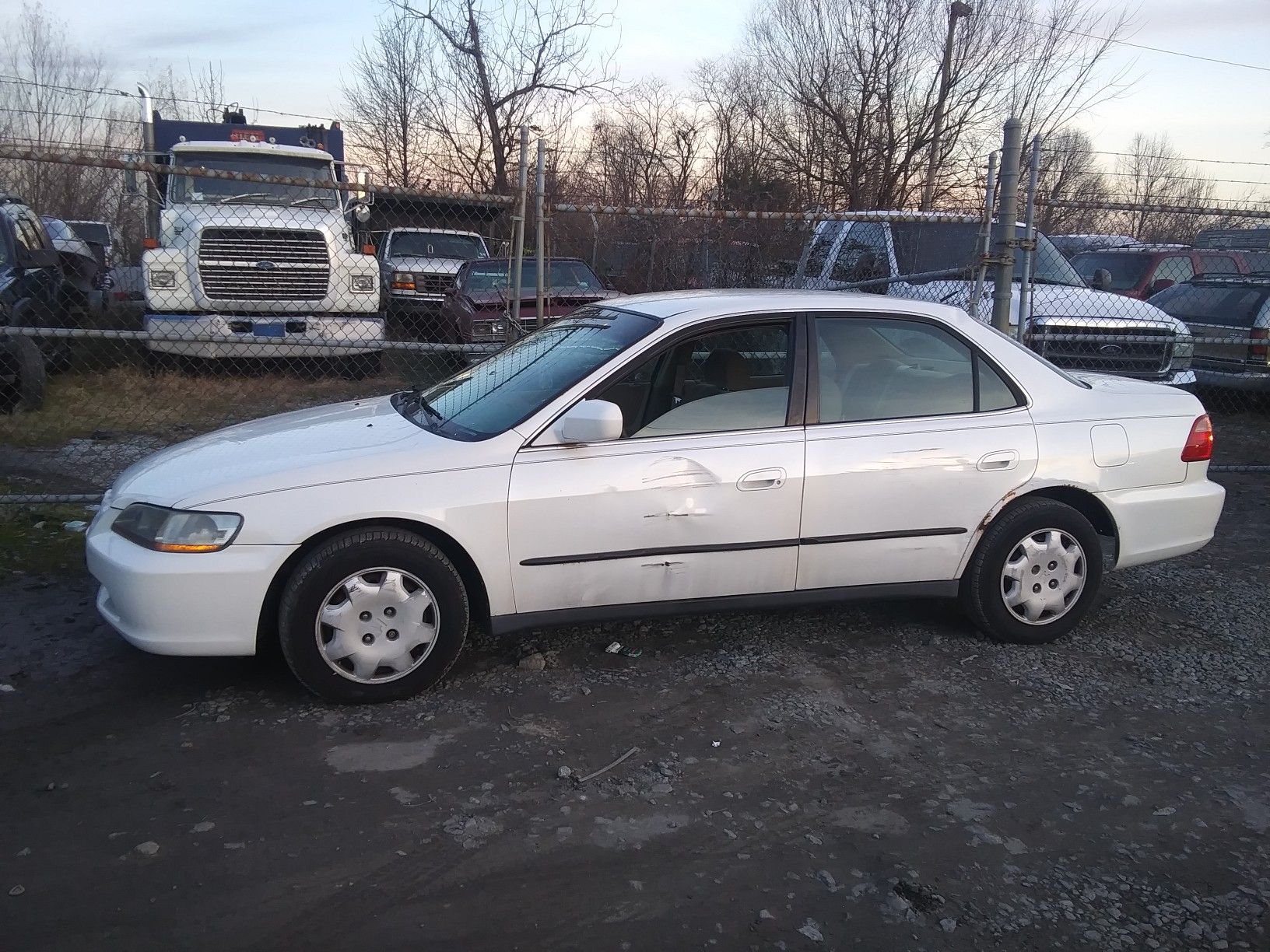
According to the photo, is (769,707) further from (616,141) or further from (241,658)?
(616,141)

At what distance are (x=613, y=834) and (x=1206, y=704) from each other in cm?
255

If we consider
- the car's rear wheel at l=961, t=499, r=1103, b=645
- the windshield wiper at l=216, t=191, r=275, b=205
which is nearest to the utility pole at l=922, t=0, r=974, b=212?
the windshield wiper at l=216, t=191, r=275, b=205

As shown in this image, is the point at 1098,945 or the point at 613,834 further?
the point at 613,834

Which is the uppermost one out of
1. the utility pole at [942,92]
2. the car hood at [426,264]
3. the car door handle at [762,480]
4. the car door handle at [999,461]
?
the utility pole at [942,92]

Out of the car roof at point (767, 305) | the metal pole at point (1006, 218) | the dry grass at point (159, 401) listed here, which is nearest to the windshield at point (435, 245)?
the dry grass at point (159, 401)

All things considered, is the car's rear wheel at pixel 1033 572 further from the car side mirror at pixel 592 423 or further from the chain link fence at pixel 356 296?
the chain link fence at pixel 356 296

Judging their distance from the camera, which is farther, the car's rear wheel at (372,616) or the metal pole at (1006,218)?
the metal pole at (1006,218)

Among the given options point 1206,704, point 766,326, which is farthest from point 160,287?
point 1206,704

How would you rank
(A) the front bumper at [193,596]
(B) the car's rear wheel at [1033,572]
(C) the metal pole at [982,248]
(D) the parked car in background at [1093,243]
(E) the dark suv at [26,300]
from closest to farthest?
(A) the front bumper at [193,596]
(B) the car's rear wheel at [1033,572]
(C) the metal pole at [982,248]
(E) the dark suv at [26,300]
(D) the parked car in background at [1093,243]

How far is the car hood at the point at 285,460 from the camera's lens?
151 inches

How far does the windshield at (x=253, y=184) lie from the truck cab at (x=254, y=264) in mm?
16

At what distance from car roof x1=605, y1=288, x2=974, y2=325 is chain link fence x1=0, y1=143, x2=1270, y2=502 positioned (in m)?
1.74

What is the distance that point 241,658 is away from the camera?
438 cm

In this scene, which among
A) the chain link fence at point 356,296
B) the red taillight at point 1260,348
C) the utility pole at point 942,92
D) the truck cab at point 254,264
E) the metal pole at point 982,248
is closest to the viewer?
the metal pole at point 982,248
